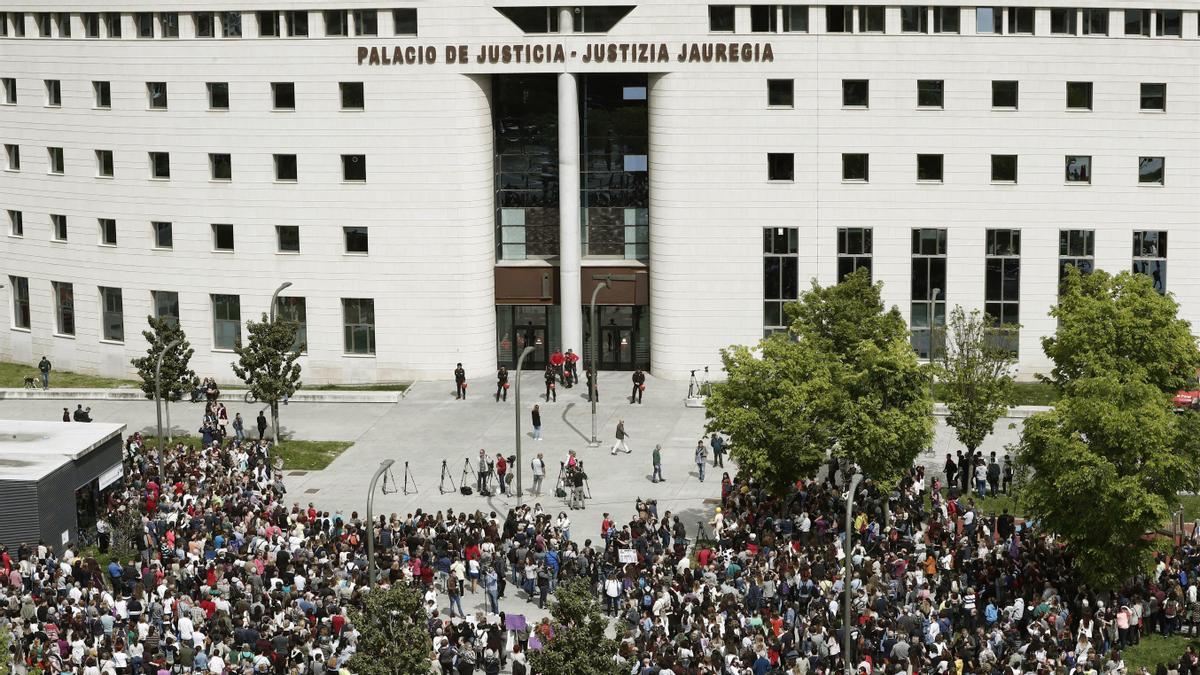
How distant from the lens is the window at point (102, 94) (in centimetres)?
7506

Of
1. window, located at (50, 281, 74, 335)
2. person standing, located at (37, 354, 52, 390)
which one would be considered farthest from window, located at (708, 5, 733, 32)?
person standing, located at (37, 354, 52, 390)

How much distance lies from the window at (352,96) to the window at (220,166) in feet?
18.6

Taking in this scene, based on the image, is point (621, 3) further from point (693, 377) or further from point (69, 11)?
point (69, 11)

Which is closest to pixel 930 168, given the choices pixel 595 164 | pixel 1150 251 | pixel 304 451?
pixel 1150 251

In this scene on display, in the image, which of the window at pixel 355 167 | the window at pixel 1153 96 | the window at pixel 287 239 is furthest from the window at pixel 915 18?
the window at pixel 287 239

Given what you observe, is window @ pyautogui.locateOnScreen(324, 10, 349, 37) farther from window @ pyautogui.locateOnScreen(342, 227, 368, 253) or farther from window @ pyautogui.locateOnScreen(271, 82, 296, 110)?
window @ pyautogui.locateOnScreen(342, 227, 368, 253)

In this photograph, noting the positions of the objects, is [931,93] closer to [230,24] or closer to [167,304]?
[230,24]

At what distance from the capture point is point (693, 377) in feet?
230

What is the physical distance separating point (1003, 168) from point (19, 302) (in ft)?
145

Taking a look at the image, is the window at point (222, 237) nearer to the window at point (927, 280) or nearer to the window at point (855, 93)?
the window at point (855, 93)

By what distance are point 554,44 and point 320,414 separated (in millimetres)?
17452

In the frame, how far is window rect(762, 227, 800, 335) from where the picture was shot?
71375 millimetres

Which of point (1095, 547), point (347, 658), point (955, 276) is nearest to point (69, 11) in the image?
point (955, 276)

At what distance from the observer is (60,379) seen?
3036 inches
